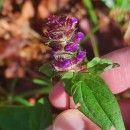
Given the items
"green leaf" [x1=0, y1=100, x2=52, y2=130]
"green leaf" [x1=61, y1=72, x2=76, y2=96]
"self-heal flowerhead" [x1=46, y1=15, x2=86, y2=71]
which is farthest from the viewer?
"green leaf" [x1=0, y1=100, x2=52, y2=130]

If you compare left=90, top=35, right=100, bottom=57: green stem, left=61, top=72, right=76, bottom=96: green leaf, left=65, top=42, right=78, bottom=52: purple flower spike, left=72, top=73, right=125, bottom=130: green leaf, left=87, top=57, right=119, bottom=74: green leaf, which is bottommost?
left=90, top=35, right=100, bottom=57: green stem

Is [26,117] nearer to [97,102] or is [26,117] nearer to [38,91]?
[38,91]

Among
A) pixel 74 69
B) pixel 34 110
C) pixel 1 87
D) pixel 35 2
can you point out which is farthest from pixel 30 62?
pixel 74 69

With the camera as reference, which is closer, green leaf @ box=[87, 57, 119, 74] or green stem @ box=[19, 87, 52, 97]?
green leaf @ box=[87, 57, 119, 74]

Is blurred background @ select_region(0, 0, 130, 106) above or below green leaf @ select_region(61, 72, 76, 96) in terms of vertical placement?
below

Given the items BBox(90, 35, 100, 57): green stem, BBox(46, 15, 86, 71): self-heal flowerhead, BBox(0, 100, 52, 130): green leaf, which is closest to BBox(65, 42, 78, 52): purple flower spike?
BBox(46, 15, 86, 71): self-heal flowerhead

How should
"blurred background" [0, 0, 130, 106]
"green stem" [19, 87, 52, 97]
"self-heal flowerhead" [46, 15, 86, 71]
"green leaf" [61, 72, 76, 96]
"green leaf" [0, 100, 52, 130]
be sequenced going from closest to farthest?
"self-heal flowerhead" [46, 15, 86, 71], "green leaf" [61, 72, 76, 96], "green leaf" [0, 100, 52, 130], "green stem" [19, 87, 52, 97], "blurred background" [0, 0, 130, 106]

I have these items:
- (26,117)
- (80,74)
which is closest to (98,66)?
(80,74)

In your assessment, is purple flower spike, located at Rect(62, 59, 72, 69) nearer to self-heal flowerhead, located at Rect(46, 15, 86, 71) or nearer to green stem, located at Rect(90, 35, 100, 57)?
self-heal flowerhead, located at Rect(46, 15, 86, 71)
